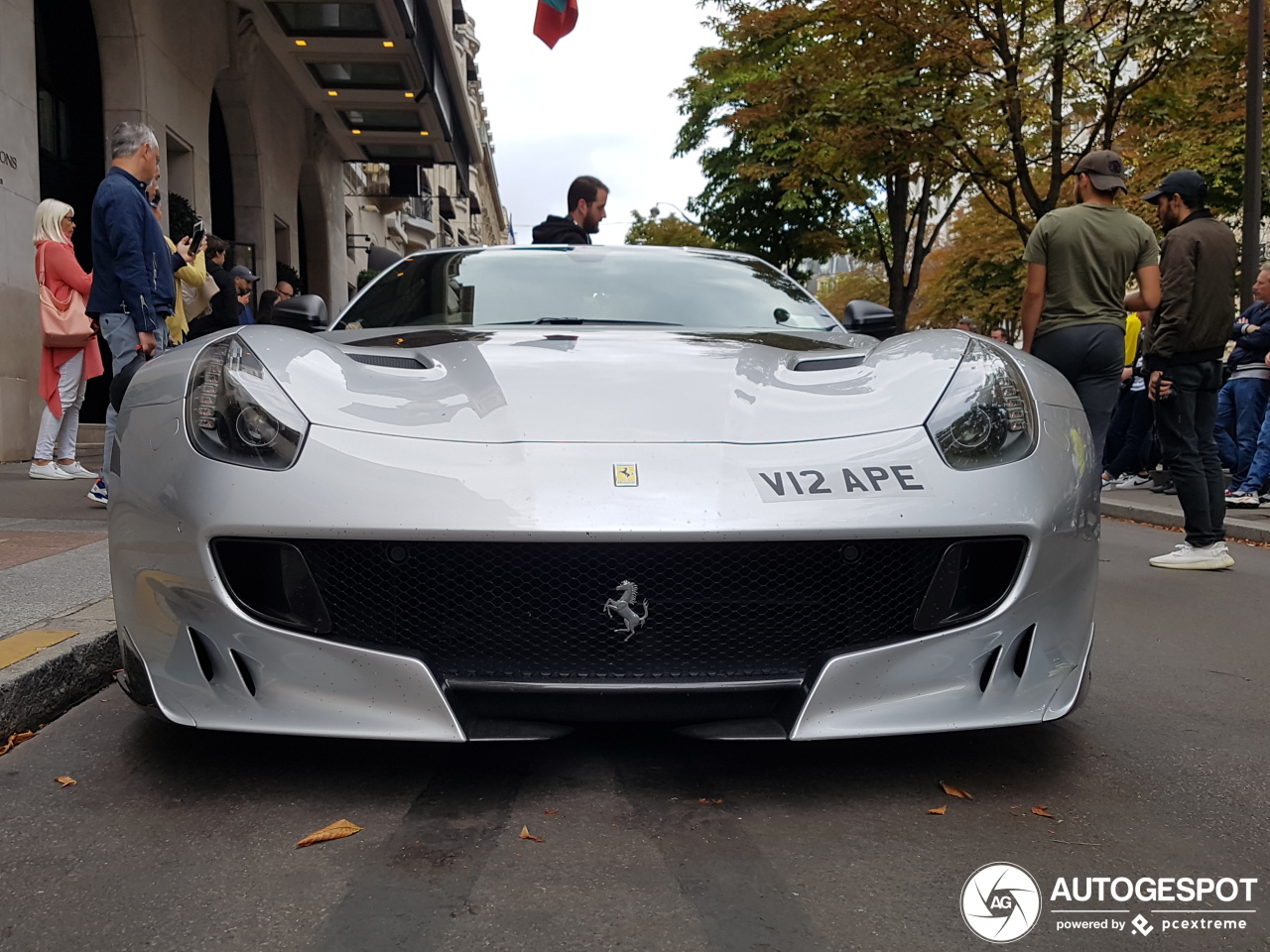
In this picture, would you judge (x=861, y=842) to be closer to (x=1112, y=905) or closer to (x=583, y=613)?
(x=1112, y=905)

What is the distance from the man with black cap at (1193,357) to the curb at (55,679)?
4.59 m

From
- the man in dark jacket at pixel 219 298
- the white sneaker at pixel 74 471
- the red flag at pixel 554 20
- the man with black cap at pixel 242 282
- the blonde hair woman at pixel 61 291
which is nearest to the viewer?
the blonde hair woman at pixel 61 291

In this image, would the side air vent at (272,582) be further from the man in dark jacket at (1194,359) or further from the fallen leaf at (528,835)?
the man in dark jacket at (1194,359)

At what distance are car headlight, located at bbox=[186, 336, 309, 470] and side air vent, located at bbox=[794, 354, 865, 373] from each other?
1199 mm

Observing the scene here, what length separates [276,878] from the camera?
187cm

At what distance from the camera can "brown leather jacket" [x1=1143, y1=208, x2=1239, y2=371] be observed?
5.54 meters

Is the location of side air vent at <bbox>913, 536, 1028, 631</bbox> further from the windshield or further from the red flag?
the red flag

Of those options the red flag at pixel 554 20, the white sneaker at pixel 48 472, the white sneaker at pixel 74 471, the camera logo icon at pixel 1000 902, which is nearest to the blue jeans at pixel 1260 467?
the camera logo icon at pixel 1000 902

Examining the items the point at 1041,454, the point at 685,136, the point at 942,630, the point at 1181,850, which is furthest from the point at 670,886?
the point at 685,136

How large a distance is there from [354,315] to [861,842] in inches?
98.0

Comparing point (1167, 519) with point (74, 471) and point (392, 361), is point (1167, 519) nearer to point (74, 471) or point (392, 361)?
point (392, 361)

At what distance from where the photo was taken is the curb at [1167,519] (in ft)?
23.1

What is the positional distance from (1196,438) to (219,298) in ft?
21.8

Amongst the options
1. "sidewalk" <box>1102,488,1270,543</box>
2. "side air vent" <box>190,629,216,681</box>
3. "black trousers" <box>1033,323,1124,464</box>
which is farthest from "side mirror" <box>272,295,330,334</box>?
"sidewalk" <box>1102,488,1270,543</box>
